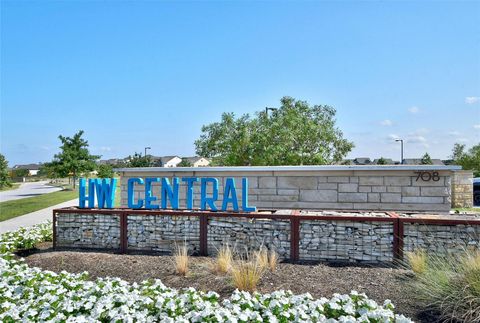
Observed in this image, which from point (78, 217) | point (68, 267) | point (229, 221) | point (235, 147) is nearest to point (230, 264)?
point (229, 221)

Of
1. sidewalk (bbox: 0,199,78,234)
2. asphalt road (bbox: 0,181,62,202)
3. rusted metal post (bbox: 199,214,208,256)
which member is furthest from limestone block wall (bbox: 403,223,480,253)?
asphalt road (bbox: 0,181,62,202)

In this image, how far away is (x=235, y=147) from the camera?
21.8 meters

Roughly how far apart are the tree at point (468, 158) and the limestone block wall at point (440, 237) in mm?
26727

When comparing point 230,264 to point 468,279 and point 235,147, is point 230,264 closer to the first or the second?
point 468,279

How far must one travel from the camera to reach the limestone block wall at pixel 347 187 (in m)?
10.1

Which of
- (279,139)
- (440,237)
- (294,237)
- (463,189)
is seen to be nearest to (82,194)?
(294,237)

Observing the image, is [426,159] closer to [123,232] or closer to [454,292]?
[123,232]

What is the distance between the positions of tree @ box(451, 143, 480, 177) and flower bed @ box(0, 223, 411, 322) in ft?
100

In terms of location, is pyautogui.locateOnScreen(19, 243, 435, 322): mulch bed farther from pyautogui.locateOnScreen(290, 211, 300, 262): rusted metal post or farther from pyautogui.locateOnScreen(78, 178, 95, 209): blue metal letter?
pyautogui.locateOnScreen(78, 178, 95, 209): blue metal letter

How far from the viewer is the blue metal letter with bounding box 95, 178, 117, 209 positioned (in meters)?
9.27

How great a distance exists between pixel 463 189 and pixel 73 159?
26864 millimetres

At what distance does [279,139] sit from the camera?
2023cm

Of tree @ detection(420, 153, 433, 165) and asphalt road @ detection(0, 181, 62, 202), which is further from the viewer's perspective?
tree @ detection(420, 153, 433, 165)

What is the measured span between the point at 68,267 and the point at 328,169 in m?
6.83
